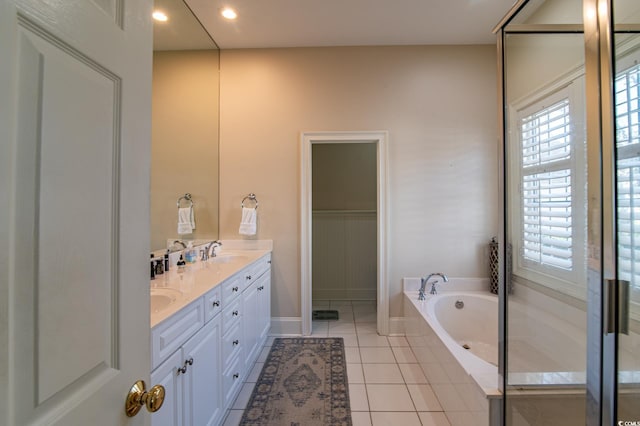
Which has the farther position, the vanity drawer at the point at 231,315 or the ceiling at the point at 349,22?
the ceiling at the point at 349,22

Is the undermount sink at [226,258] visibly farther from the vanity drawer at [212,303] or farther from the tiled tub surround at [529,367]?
the tiled tub surround at [529,367]

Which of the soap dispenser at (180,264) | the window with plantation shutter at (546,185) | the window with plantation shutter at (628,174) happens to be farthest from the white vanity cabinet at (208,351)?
the window with plantation shutter at (546,185)

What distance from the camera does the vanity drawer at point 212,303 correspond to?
1373mm

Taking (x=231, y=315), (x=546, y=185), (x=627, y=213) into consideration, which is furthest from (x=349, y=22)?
(x=231, y=315)

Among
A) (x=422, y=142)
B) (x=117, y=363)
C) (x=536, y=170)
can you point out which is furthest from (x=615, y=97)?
(x=422, y=142)

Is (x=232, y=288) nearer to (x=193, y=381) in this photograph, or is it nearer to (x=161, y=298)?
(x=161, y=298)

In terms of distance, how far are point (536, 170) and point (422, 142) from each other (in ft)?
4.13

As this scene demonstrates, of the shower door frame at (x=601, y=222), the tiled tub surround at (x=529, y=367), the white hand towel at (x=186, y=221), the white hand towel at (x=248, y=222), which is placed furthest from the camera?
the white hand towel at (x=248, y=222)

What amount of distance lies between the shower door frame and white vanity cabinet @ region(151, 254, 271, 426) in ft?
5.15

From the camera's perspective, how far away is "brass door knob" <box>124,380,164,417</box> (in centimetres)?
58

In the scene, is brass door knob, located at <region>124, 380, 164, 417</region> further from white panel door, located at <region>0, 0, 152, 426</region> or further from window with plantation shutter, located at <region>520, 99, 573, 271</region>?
window with plantation shutter, located at <region>520, 99, 573, 271</region>

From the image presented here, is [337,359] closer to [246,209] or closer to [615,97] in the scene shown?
[246,209]

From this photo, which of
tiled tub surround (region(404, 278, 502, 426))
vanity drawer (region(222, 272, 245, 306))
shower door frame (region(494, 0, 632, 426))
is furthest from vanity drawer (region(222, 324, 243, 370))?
shower door frame (region(494, 0, 632, 426))

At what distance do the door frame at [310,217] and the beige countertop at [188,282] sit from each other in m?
0.66
